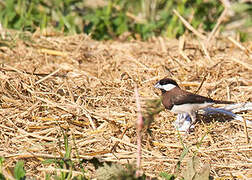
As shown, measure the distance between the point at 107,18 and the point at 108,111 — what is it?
3.40 m

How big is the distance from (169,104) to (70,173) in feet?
4.13

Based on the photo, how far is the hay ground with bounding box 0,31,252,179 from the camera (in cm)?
359

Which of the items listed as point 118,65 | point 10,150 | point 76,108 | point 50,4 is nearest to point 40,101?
point 76,108

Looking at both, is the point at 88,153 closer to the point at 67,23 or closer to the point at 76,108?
the point at 76,108

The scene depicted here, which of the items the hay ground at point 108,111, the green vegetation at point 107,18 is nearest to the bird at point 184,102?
the hay ground at point 108,111

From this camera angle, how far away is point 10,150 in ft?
12.0

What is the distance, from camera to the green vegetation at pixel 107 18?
707 cm

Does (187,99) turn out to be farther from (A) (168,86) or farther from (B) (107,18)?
(B) (107,18)

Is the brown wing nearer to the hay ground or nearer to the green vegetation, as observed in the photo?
the hay ground

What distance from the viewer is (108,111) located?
13.2 feet

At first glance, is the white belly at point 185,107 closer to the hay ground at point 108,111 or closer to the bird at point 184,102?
the bird at point 184,102

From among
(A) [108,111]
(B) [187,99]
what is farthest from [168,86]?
(A) [108,111]

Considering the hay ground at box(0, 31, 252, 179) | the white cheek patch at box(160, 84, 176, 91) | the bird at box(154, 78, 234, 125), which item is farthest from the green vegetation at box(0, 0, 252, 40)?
the bird at box(154, 78, 234, 125)

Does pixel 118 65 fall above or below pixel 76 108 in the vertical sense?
above
